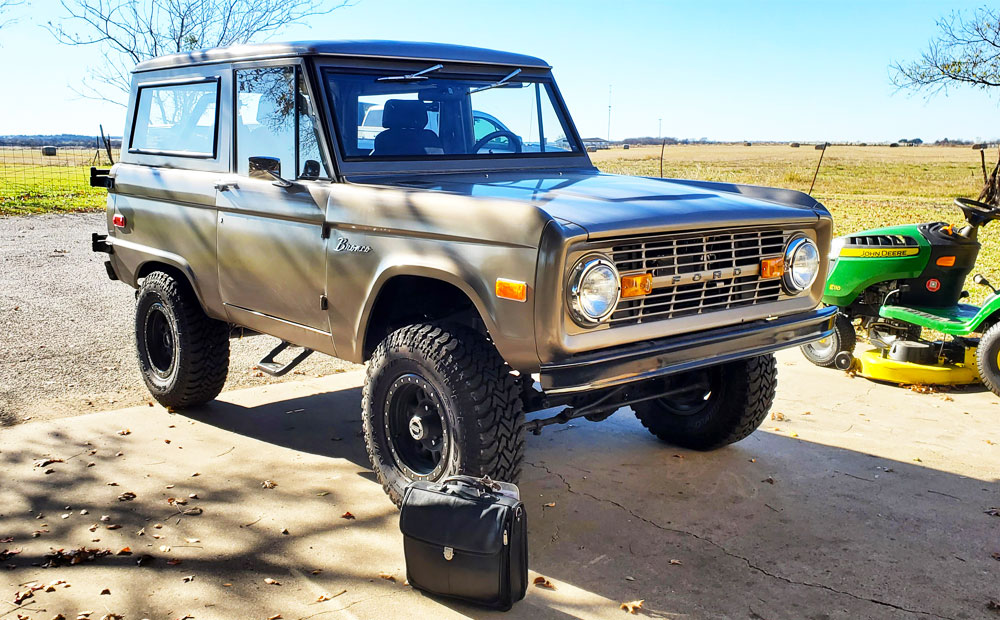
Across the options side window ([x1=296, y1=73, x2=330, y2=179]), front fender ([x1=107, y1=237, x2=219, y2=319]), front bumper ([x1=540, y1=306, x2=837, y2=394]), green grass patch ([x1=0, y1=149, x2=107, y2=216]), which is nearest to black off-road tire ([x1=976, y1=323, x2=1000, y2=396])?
front bumper ([x1=540, y1=306, x2=837, y2=394])

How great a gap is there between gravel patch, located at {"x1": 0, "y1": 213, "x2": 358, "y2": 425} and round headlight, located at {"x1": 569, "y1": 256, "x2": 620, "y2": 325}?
12.8ft

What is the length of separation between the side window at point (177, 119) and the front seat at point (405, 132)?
1185 millimetres

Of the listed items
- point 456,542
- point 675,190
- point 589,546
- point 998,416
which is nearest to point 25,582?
point 456,542

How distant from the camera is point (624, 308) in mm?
3664

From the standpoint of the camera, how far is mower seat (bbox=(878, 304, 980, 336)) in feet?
20.8

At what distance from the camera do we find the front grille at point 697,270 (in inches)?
145

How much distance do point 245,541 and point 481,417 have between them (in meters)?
1.23

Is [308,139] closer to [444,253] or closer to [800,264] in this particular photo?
[444,253]

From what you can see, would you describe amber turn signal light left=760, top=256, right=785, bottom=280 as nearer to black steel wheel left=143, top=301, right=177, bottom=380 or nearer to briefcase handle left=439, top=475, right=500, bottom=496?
briefcase handle left=439, top=475, right=500, bottom=496

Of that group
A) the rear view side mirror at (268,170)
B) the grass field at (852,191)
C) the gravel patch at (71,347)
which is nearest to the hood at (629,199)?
the rear view side mirror at (268,170)

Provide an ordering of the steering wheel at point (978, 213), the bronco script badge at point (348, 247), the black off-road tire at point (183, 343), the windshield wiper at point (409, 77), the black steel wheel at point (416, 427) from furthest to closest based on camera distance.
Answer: the steering wheel at point (978, 213) → the black off-road tire at point (183, 343) → the windshield wiper at point (409, 77) → the bronco script badge at point (348, 247) → the black steel wheel at point (416, 427)

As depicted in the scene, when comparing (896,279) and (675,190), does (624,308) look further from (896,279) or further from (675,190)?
(896,279)

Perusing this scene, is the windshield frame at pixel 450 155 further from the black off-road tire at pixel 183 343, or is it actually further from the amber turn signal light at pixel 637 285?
the black off-road tire at pixel 183 343

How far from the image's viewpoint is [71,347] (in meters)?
7.52
